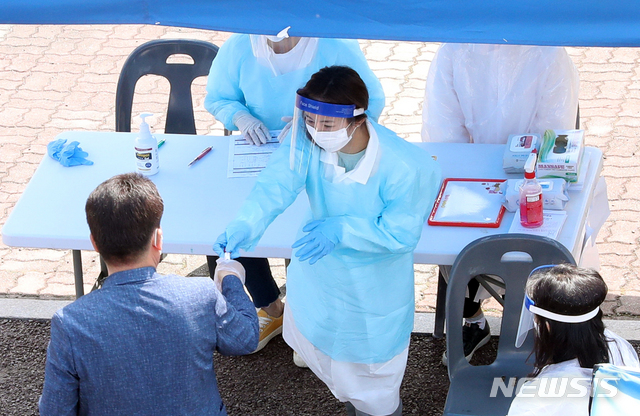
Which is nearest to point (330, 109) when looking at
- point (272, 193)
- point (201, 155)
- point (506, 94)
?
point (272, 193)

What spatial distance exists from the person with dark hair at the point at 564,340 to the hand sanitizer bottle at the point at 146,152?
177 cm

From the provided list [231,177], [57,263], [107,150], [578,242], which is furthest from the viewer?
[57,263]

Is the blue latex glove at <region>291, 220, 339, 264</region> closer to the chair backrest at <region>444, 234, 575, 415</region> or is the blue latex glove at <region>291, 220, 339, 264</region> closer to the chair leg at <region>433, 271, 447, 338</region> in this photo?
the chair backrest at <region>444, 234, 575, 415</region>

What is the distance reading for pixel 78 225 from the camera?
299 centimetres

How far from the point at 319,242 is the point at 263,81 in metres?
1.20

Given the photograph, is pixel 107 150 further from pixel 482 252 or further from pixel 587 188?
pixel 587 188

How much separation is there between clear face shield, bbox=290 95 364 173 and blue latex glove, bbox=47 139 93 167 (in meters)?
1.30

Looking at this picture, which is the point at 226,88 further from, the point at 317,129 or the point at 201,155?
the point at 317,129

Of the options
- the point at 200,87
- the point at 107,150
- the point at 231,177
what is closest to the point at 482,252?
the point at 231,177

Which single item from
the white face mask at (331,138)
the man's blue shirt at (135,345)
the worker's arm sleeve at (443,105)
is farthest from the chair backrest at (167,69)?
the man's blue shirt at (135,345)

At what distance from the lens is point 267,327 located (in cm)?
359

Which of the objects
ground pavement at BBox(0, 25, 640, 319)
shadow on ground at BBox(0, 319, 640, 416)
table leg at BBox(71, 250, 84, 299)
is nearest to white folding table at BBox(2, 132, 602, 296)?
table leg at BBox(71, 250, 84, 299)

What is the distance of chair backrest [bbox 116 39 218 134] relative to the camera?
3.96 m

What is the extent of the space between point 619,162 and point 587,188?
5.96ft
